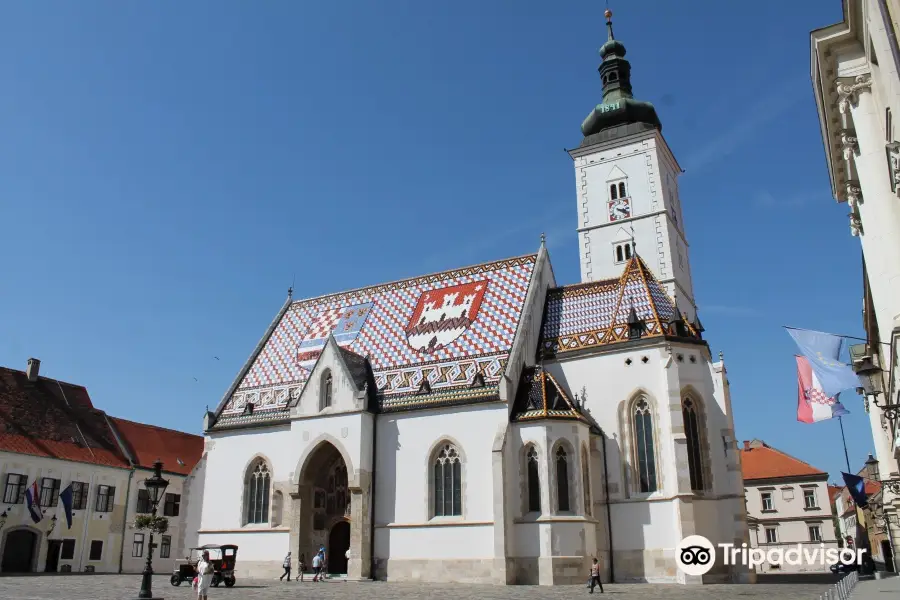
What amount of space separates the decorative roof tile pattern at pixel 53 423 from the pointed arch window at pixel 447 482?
73.3ft

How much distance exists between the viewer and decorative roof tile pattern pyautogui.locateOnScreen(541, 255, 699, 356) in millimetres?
27703

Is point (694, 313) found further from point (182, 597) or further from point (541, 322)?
point (182, 597)

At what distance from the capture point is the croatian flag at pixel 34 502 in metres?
34.6

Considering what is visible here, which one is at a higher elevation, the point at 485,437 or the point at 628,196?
the point at 628,196

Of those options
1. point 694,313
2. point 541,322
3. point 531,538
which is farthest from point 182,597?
point 694,313

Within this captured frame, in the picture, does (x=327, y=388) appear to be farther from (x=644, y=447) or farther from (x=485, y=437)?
(x=644, y=447)

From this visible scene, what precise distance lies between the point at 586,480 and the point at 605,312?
7.24 meters

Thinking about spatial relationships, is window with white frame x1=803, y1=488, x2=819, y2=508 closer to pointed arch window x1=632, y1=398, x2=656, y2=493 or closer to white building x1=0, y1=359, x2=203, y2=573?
pointed arch window x1=632, y1=398, x2=656, y2=493

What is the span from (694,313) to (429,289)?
15.9 metres

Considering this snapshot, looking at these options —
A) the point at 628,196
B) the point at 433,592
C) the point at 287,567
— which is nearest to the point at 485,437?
the point at 433,592

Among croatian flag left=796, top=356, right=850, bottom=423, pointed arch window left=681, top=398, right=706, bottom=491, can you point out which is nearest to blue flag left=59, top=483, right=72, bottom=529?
pointed arch window left=681, top=398, right=706, bottom=491

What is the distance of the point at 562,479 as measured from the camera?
25359 millimetres

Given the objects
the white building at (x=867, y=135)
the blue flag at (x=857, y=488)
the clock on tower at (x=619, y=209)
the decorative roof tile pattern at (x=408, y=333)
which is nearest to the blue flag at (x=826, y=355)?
the white building at (x=867, y=135)

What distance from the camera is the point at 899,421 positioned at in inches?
655
